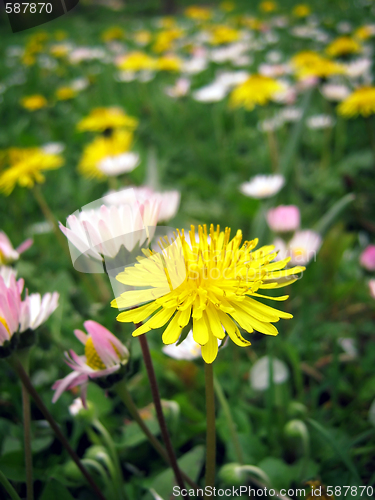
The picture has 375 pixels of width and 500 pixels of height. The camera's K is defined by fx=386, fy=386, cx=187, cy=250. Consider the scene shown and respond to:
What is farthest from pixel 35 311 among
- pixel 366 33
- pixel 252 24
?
pixel 252 24

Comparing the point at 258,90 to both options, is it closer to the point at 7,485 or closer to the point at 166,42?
the point at 7,485

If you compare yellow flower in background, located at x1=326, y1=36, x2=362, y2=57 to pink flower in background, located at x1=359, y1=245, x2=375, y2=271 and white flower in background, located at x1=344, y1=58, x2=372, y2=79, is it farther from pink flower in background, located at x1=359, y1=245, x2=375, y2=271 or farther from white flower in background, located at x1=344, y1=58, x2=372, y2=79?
pink flower in background, located at x1=359, y1=245, x2=375, y2=271

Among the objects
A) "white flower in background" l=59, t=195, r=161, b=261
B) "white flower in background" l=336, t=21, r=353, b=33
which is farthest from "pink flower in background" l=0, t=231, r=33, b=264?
"white flower in background" l=336, t=21, r=353, b=33

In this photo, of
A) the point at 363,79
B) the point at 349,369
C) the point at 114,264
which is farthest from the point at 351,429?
the point at 363,79

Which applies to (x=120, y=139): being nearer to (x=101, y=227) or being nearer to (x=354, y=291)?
(x=354, y=291)

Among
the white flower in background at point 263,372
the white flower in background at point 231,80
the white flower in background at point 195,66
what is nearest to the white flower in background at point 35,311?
the white flower in background at point 263,372

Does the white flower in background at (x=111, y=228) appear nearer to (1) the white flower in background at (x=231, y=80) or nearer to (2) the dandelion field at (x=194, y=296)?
(2) the dandelion field at (x=194, y=296)

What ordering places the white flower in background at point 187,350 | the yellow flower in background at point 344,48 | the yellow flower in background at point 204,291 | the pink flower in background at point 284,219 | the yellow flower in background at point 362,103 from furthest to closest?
1. the yellow flower in background at point 344,48
2. the yellow flower in background at point 362,103
3. the pink flower in background at point 284,219
4. the white flower in background at point 187,350
5. the yellow flower in background at point 204,291

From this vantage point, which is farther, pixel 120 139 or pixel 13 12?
pixel 120 139
